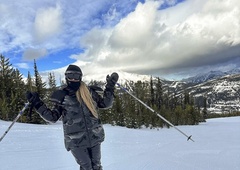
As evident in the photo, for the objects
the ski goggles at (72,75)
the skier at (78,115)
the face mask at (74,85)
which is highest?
the ski goggles at (72,75)

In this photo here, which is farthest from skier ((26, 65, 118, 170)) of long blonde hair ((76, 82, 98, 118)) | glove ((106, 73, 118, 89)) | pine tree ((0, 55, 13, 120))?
pine tree ((0, 55, 13, 120))

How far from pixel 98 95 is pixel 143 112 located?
43529mm

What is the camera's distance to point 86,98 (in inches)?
167

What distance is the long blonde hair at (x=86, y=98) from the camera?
13.8 ft

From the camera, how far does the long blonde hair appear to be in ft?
13.8

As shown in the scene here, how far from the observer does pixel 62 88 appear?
4.38 meters

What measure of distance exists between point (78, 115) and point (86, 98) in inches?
11.3

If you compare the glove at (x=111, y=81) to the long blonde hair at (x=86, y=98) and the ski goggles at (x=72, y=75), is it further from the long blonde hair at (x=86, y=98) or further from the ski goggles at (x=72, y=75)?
the ski goggles at (x=72, y=75)

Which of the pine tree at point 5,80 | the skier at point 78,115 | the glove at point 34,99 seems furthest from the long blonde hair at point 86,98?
the pine tree at point 5,80

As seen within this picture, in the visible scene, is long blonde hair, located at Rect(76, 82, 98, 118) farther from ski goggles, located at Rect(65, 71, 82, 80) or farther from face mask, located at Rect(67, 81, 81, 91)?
ski goggles, located at Rect(65, 71, 82, 80)

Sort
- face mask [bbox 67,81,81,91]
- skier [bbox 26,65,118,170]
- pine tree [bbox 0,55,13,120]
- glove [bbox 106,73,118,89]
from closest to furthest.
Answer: skier [bbox 26,65,118,170] → face mask [bbox 67,81,81,91] → glove [bbox 106,73,118,89] → pine tree [bbox 0,55,13,120]

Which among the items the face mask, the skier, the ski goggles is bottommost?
the skier

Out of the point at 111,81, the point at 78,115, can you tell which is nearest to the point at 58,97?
the point at 78,115

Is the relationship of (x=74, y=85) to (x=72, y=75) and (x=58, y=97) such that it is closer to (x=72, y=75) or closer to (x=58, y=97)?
(x=72, y=75)
